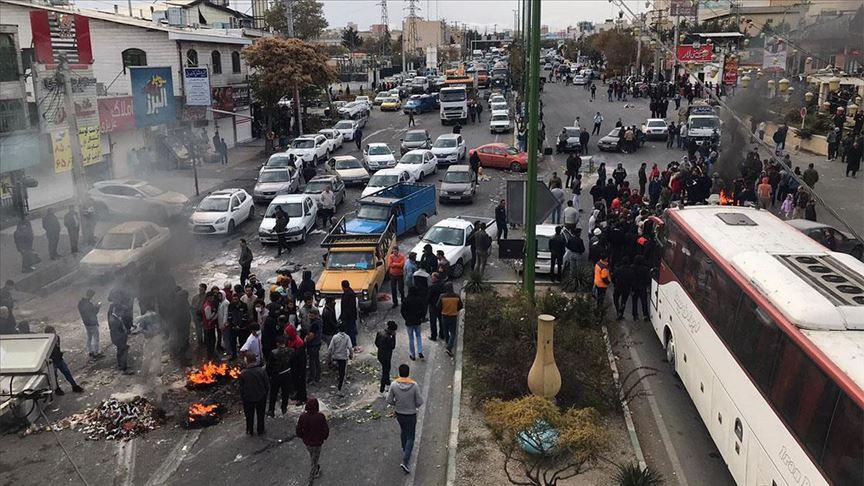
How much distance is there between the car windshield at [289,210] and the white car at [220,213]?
1.72 m

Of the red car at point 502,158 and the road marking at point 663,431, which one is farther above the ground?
the red car at point 502,158

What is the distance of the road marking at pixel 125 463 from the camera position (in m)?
9.97

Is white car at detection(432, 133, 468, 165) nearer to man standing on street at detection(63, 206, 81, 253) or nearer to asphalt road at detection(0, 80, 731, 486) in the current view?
man standing on street at detection(63, 206, 81, 253)

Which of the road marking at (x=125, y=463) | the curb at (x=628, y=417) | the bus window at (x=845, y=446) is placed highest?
→ the bus window at (x=845, y=446)

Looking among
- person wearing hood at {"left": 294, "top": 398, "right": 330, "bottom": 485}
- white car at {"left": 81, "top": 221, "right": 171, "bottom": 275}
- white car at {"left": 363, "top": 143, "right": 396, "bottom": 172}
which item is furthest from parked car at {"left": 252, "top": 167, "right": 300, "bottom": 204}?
person wearing hood at {"left": 294, "top": 398, "right": 330, "bottom": 485}

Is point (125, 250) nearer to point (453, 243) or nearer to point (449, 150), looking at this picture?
point (453, 243)

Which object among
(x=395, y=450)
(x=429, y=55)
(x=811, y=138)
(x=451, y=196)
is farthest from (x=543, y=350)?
(x=429, y=55)

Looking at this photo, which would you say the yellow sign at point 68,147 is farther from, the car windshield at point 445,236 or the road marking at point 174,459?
the road marking at point 174,459

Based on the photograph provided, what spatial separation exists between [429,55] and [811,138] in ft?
235

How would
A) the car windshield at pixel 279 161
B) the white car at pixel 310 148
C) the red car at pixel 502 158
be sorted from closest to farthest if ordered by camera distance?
the car windshield at pixel 279 161, the red car at pixel 502 158, the white car at pixel 310 148

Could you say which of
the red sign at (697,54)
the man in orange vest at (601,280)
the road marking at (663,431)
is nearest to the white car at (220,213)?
the man in orange vest at (601,280)

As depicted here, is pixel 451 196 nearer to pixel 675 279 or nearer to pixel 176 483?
pixel 675 279

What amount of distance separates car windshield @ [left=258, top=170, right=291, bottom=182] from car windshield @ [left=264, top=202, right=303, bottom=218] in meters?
5.81

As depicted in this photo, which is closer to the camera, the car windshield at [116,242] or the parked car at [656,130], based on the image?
the car windshield at [116,242]
